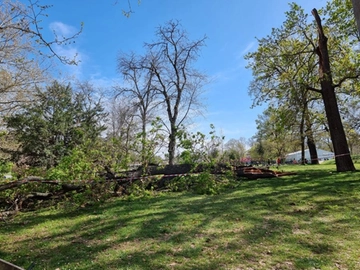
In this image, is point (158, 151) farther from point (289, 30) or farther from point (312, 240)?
point (289, 30)

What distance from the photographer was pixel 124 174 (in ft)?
22.8

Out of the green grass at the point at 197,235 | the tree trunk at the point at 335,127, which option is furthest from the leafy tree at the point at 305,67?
the green grass at the point at 197,235

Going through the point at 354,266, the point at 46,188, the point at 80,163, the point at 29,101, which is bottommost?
the point at 354,266

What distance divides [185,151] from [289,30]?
7.81 metres

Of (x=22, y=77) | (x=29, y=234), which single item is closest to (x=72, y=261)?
(x=29, y=234)

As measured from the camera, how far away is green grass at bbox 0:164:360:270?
2760 millimetres

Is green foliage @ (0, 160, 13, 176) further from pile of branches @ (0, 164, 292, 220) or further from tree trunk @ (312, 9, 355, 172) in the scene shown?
tree trunk @ (312, 9, 355, 172)

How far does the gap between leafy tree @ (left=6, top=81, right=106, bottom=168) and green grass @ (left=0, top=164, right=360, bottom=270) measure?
1224 cm

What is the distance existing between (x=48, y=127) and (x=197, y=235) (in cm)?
1710

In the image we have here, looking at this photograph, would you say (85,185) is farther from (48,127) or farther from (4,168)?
(48,127)

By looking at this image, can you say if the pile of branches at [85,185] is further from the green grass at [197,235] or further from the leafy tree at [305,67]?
the leafy tree at [305,67]

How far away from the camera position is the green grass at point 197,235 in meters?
2.76

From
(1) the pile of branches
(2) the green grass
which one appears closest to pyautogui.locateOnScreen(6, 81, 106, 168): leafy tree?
(1) the pile of branches

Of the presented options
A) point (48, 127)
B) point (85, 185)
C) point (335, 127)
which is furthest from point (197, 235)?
point (48, 127)
